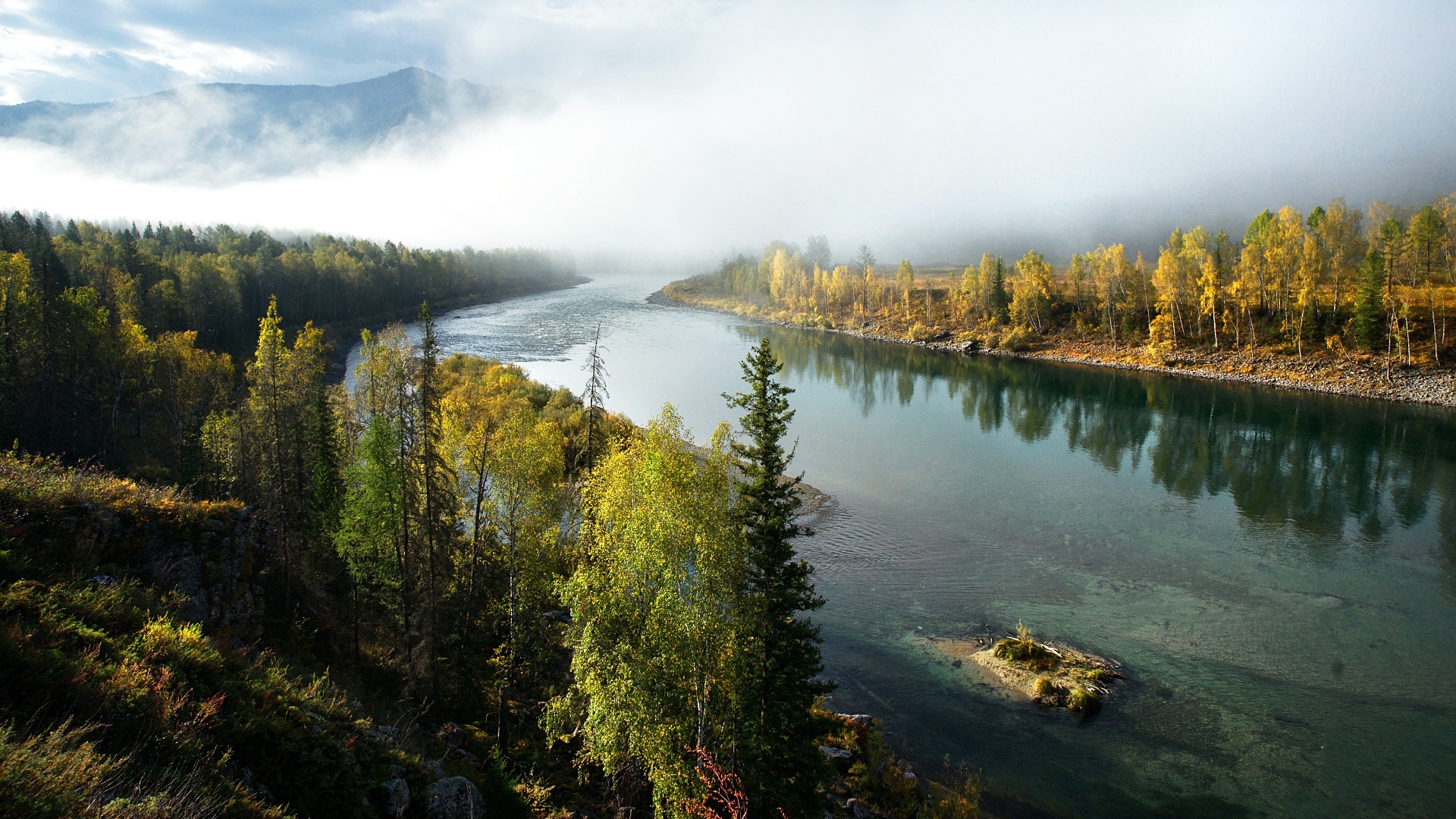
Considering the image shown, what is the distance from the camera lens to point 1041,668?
26266 mm

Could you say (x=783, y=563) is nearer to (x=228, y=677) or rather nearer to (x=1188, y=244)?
(x=228, y=677)

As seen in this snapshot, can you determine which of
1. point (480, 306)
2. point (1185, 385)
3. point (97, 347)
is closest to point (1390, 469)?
point (1185, 385)

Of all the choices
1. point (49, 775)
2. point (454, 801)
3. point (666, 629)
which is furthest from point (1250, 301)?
point (49, 775)

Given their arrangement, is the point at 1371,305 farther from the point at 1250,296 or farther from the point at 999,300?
the point at 999,300

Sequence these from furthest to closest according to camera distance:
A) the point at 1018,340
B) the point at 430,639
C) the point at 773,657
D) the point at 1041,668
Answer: the point at 1018,340 → the point at 1041,668 → the point at 430,639 → the point at 773,657

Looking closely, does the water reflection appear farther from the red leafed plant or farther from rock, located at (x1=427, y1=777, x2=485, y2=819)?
rock, located at (x1=427, y1=777, x2=485, y2=819)

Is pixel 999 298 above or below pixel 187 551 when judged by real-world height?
above

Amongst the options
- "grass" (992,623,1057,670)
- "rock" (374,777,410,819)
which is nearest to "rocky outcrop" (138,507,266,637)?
"rock" (374,777,410,819)

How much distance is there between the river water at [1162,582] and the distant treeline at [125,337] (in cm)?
3286

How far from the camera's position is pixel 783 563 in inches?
713

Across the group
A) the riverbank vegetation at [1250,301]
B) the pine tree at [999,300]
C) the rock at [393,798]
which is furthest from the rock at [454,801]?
the pine tree at [999,300]

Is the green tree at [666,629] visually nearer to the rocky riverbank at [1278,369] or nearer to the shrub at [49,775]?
the shrub at [49,775]

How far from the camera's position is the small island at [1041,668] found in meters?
24.6

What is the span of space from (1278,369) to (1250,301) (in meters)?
11.3
